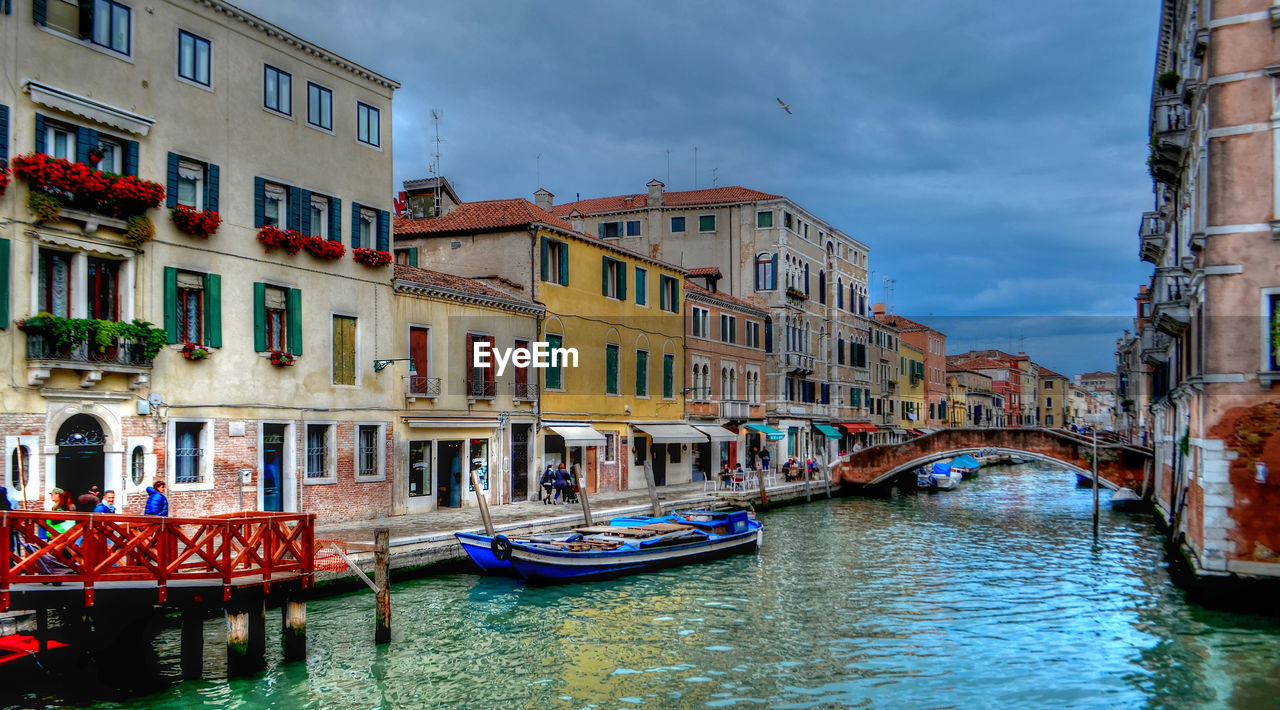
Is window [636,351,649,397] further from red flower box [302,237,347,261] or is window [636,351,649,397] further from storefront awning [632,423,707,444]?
red flower box [302,237,347,261]

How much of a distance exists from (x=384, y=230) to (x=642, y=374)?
12.8 m

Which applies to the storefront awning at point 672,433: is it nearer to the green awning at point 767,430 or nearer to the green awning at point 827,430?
the green awning at point 767,430

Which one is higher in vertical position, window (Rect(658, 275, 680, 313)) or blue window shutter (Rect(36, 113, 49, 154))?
blue window shutter (Rect(36, 113, 49, 154))

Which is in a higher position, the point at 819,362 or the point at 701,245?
the point at 701,245

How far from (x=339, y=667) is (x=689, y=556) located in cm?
996

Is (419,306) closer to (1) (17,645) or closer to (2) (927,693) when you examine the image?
(1) (17,645)

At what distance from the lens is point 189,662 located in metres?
11.6

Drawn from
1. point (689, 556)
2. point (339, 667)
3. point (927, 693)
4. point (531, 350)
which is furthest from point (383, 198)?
point (927, 693)

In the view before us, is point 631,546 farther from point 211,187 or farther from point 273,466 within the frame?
point 211,187

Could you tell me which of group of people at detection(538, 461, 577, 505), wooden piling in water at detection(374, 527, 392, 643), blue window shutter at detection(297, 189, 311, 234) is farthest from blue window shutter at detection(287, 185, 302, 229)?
group of people at detection(538, 461, 577, 505)

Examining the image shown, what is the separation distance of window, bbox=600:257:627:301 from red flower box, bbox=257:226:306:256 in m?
12.1

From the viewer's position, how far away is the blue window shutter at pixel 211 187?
18047 mm

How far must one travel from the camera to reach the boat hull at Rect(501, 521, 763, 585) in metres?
17.8

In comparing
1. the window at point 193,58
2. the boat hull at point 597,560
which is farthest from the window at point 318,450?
the window at point 193,58
